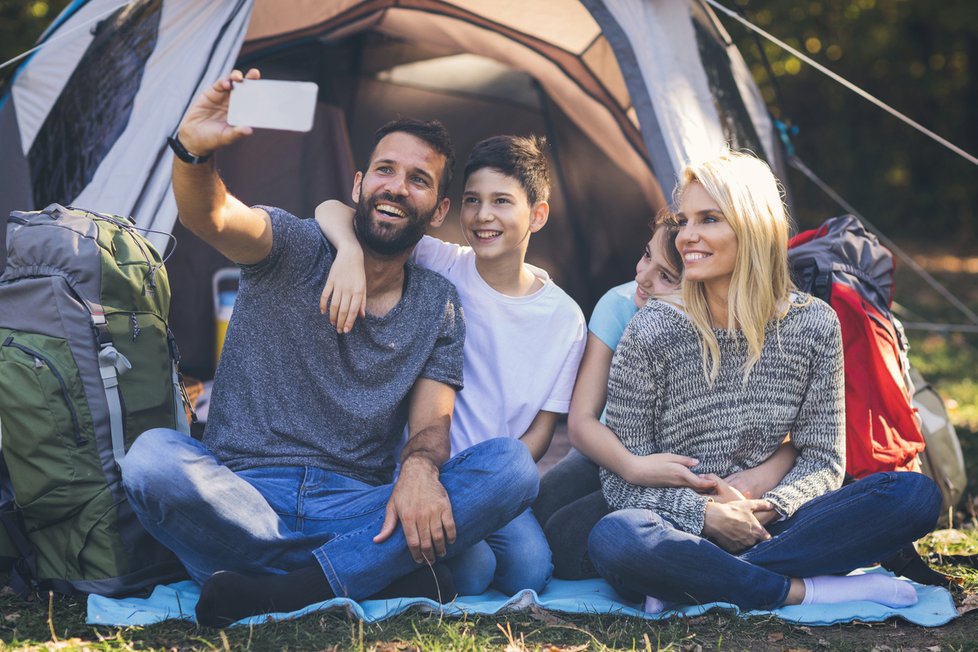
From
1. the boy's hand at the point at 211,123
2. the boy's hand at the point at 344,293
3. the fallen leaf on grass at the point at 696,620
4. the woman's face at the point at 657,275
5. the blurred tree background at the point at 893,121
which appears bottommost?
the fallen leaf on grass at the point at 696,620

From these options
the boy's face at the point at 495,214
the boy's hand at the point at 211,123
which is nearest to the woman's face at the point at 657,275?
the boy's face at the point at 495,214

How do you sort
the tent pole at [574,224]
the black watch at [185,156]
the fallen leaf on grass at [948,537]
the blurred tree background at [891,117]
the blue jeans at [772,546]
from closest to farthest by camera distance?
the black watch at [185,156] → the blue jeans at [772,546] → the fallen leaf on grass at [948,537] → the tent pole at [574,224] → the blurred tree background at [891,117]

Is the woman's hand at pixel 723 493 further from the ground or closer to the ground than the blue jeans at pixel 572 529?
further from the ground

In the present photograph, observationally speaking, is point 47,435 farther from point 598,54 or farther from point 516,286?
point 598,54


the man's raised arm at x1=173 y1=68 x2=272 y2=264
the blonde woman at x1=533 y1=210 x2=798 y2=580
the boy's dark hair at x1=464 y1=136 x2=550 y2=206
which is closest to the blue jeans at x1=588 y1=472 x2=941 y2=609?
the blonde woman at x1=533 y1=210 x2=798 y2=580

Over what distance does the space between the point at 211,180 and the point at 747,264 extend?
1189mm

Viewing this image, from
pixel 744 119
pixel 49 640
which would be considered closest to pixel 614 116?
pixel 744 119

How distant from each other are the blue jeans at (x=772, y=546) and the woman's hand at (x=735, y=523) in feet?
0.10

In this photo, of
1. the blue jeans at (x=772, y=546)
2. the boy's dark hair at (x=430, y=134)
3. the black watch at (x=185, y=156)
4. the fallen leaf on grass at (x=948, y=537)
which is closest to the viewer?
the black watch at (x=185, y=156)

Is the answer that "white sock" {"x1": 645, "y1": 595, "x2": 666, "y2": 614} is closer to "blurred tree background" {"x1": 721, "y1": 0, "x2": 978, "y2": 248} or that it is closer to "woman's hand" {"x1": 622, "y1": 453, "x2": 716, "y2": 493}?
"woman's hand" {"x1": 622, "y1": 453, "x2": 716, "y2": 493}

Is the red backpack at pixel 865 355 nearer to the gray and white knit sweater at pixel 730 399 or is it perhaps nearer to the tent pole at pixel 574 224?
the gray and white knit sweater at pixel 730 399

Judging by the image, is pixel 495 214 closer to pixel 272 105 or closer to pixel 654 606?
pixel 272 105

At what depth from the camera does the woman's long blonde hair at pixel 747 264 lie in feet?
7.63

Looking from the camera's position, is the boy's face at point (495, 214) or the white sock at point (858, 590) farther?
the boy's face at point (495, 214)
